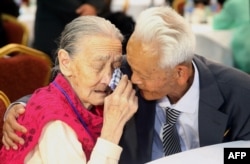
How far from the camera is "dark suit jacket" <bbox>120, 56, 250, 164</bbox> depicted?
1664 mm

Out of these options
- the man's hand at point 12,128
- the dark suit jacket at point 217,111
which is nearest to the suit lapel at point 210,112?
the dark suit jacket at point 217,111

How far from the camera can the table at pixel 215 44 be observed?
3.71 metres

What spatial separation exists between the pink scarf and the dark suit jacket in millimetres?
193

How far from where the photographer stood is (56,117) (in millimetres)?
1447

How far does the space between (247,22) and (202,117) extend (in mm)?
2090

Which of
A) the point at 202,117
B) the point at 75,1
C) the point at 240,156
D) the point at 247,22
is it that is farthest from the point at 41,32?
the point at 240,156

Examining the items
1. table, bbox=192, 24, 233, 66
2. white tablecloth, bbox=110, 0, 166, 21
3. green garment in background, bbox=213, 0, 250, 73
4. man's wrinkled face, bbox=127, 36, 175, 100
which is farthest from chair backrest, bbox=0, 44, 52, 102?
white tablecloth, bbox=110, 0, 166, 21

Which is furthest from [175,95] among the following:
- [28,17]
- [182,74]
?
[28,17]

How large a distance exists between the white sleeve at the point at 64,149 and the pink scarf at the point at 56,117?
21mm

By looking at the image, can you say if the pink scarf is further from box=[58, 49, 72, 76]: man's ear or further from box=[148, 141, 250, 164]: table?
box=[148, 141, 250, 164]: table

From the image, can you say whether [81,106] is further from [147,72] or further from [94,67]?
[147,72]

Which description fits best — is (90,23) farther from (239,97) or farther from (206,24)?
(206,24)

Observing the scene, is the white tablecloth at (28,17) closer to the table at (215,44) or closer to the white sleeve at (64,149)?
the table at (215,44)

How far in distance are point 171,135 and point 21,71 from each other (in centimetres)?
78
